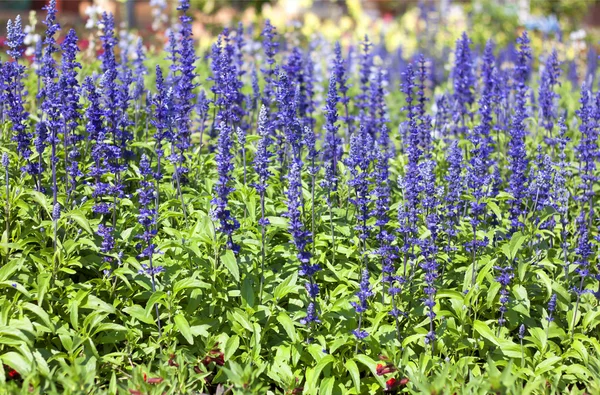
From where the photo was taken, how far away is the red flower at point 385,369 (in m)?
4.38

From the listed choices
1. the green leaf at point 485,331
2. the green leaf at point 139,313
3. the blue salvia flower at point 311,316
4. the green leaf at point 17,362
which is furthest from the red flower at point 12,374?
the green leaf at point 485,331

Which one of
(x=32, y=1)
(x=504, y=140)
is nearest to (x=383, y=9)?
(x=32, y=1)

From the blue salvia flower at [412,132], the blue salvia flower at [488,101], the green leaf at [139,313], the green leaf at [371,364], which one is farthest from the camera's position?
the blue salvia flower at [488,101]

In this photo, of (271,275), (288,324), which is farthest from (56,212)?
(288,324)

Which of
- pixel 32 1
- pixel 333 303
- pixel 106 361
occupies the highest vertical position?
pixel 32 1

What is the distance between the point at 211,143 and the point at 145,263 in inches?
73.3

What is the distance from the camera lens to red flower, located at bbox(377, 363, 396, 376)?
14.4ft

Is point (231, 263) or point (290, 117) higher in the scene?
point (290, 117)

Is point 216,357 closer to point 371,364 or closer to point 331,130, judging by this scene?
point 371,364

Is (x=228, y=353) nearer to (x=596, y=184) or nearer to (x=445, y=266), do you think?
(x=445, y=266)

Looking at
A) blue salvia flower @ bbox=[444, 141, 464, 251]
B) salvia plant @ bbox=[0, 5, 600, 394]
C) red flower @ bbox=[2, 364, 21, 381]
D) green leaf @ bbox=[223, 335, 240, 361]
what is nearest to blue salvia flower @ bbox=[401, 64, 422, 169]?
salvia plant @ bbox=[0, 5, 600, 394]

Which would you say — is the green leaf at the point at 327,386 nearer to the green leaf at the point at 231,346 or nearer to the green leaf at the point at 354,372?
the green leaf at the point at 354,372

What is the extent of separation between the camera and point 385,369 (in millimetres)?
4406

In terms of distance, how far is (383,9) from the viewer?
33844mm
